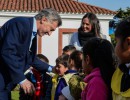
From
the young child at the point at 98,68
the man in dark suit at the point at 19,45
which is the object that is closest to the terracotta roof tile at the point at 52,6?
the man in dark suit at the point at 19,45

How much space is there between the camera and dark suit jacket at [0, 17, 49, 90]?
4.43 metres

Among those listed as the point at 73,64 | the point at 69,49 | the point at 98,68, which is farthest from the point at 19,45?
the point at 98,68

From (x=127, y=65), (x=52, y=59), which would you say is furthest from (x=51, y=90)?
(x=52, y=59)

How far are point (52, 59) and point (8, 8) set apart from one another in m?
4.70

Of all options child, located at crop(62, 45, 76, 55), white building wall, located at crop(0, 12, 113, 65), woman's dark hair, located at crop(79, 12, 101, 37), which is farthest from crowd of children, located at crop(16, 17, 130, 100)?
white building wall, located at crop(0, 12, 113, 65)

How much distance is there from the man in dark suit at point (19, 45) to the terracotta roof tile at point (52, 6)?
22.6m

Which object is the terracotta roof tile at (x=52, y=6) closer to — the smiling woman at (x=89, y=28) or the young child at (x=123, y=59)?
the smiling woman at (x=89, y=28)

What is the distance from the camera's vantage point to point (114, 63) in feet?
10.2

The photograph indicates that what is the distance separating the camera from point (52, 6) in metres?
29.9

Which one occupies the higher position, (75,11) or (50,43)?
(75,11)

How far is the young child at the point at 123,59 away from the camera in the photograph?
263cm

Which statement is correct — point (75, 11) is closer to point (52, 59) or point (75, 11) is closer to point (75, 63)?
point (52, 59)

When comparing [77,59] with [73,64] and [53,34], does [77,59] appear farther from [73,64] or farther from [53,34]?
[53,34]

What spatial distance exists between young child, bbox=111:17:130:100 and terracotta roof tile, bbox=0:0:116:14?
24.7m
